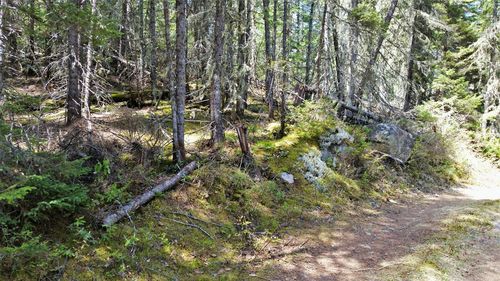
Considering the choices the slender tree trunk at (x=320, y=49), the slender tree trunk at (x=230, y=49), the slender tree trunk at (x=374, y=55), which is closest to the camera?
the slender tree trunk at (x=230, y=49)

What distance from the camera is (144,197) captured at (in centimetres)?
660

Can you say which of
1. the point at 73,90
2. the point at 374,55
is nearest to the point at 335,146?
the point at 374,55

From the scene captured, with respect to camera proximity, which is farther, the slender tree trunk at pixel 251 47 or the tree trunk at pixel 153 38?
the tree trunk at pixel 153 38

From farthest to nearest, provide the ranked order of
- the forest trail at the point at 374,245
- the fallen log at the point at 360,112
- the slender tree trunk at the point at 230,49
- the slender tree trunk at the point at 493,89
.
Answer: the slender tree trunk at the point at 493,89
the fallen log at the point at 360,112
the slender tree trunk at the point at 230,49
the forest trail at the point at 374,245

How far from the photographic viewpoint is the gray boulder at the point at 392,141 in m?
13.2

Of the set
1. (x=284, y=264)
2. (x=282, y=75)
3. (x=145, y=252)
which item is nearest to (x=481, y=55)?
(x=282, y=75)

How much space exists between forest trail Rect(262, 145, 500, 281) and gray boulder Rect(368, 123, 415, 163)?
8.40 feet

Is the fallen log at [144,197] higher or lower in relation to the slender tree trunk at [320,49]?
lower

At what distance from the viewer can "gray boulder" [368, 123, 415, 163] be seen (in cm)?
1315

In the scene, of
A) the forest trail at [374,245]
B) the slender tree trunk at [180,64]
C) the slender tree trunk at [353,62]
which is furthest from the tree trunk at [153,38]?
the forest trail at [374,245]

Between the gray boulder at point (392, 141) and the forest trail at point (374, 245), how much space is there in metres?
2.56

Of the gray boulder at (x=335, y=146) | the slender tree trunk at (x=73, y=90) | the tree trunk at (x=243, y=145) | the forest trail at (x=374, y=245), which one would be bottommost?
the forest trail at (x=374, y=245)

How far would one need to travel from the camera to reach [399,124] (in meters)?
15.0

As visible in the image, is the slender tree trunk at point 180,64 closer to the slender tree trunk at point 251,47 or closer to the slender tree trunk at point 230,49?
the slender tree trunk at point 230,49
